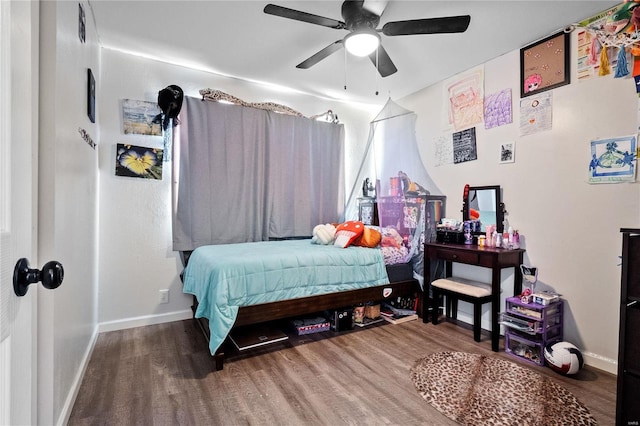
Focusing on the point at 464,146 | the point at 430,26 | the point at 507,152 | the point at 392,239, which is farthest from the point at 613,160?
the point at 392,239

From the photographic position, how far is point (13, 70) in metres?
0.60

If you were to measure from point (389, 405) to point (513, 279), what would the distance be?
1696mm

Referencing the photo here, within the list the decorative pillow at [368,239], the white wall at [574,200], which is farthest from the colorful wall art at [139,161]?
the white wall at [574,200]

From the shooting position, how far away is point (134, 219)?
9.55 feet

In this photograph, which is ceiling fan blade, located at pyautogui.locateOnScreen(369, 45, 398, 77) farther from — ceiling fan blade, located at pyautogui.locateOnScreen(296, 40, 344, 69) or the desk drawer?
the desk drawer

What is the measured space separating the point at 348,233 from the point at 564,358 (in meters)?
1.84

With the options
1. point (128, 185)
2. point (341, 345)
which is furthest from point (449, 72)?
point (128, 185)

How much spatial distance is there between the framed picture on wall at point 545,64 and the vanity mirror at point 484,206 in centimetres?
88

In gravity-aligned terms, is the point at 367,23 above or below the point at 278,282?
above

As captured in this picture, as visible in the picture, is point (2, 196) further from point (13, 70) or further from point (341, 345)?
point (341, 345)

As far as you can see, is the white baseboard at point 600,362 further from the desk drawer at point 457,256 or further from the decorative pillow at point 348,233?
the decorative pillow at point 348,233

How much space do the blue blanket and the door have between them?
4.82 ft

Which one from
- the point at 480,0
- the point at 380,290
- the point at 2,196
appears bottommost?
the point at 380,290

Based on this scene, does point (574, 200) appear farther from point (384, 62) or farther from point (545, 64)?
point (384, 62)
